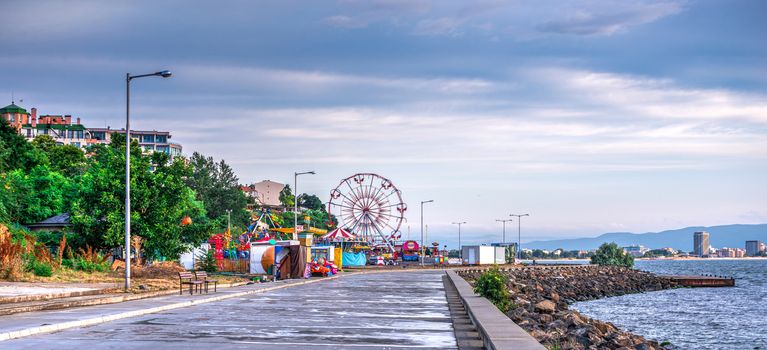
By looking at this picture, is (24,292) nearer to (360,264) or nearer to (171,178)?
(171,178)

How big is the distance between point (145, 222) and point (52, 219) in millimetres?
9395

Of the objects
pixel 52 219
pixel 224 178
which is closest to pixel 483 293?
pixel 52 219

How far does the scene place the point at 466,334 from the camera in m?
21.8

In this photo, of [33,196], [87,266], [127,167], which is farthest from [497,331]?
[33,196]

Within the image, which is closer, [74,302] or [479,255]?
[74,302]

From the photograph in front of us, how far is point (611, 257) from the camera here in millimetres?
179500

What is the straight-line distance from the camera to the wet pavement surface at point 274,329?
62.2 ft

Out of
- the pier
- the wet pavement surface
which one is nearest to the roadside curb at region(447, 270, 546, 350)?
the wet pavement surface

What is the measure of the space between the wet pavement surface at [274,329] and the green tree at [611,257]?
152m

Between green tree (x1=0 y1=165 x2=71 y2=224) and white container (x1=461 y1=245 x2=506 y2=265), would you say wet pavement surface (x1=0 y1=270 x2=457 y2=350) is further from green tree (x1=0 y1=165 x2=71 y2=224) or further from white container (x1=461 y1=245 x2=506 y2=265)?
white container (x1=461 y1=245 x2=506 y2=265)

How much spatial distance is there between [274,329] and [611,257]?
6497 inches

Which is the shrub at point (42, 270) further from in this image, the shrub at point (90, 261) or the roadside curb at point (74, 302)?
the roadside curb at point (74, 302)

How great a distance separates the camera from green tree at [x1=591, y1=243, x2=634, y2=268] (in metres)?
179

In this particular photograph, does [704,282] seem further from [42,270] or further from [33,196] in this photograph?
[42,270]
